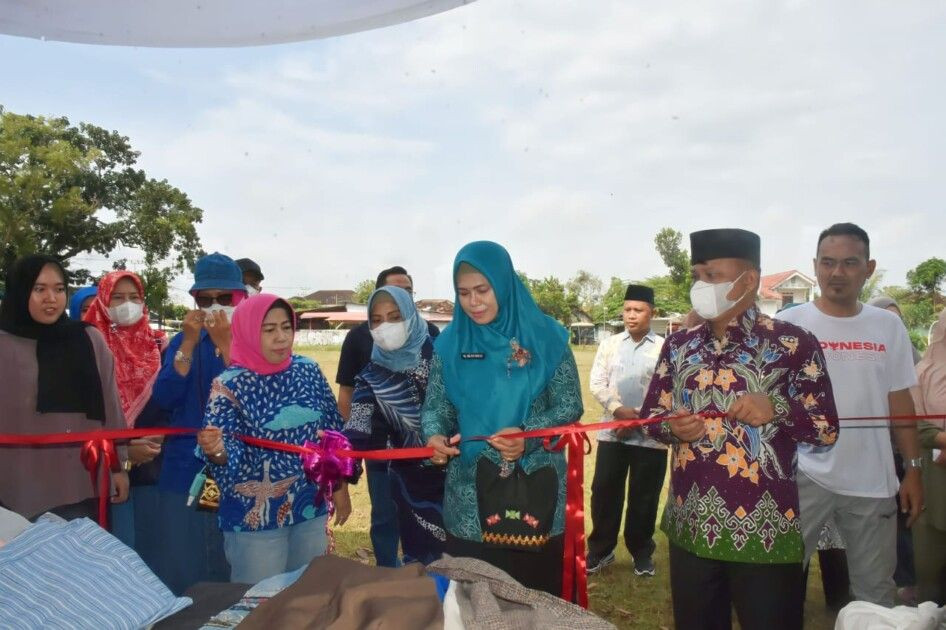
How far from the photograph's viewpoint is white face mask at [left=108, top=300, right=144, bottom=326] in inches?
161

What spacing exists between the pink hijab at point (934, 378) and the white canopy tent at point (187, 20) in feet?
10.8

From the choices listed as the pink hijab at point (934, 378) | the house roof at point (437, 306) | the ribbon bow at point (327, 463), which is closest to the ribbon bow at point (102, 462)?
the ribbon bow at point (327, 463)

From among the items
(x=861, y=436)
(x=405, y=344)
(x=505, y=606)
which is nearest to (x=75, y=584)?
(x=505, y=606)

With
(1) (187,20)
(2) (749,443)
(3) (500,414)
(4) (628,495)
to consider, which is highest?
(1) (187,20)

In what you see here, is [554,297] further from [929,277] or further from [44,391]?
[44,391]

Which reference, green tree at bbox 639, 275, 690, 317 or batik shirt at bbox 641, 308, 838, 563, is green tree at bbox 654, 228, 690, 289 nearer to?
green tree at bbox 639, 275, 690, 317

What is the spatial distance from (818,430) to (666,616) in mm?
2516

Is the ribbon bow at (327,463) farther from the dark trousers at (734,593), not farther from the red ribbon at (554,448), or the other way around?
the dark trousers at (734,593)

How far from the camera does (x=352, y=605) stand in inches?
70.4

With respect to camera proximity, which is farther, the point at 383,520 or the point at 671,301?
the point at 671,301

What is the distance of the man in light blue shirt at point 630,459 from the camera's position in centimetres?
522

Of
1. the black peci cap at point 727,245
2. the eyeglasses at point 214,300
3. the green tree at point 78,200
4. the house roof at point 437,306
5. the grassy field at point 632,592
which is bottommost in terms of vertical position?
the grassy field at point 632,592

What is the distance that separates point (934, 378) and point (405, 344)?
3040 millimetres

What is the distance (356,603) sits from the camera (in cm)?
180
